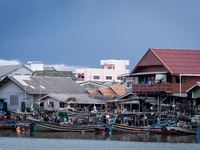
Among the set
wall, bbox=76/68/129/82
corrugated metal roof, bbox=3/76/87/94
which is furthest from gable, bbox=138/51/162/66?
wall, bbox=76/68/129/82

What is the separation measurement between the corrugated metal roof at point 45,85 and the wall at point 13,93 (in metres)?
0.93

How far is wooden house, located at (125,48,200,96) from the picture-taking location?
54.1 metres

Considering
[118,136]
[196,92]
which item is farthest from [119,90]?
[118,136]

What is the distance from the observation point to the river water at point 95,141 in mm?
40469

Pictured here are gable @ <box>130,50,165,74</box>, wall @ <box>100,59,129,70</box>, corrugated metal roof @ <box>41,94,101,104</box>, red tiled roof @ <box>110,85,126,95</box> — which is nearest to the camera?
gable @ <box>130,50,165,74</box>

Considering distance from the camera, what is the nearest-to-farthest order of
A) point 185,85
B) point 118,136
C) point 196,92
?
point 118,136, point 196,92, point 185,85

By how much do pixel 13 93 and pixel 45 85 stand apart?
456 centimetres

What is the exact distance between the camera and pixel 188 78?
54406 millimetres

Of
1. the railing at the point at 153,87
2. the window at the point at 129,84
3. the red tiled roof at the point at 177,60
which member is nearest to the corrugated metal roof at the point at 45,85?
the window at the point at 129,84

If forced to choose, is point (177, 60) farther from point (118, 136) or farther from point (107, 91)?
point (107, 91)

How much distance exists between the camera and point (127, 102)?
57.2 m

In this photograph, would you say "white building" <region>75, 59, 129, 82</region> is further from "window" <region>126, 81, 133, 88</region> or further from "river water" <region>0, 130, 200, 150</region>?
"river water" <region>0, 130, 200, 150</region>

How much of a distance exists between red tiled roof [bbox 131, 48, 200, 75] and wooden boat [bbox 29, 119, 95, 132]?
11.2 m

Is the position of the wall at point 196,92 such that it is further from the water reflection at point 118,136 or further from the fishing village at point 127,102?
the water reflection at point 118,136
